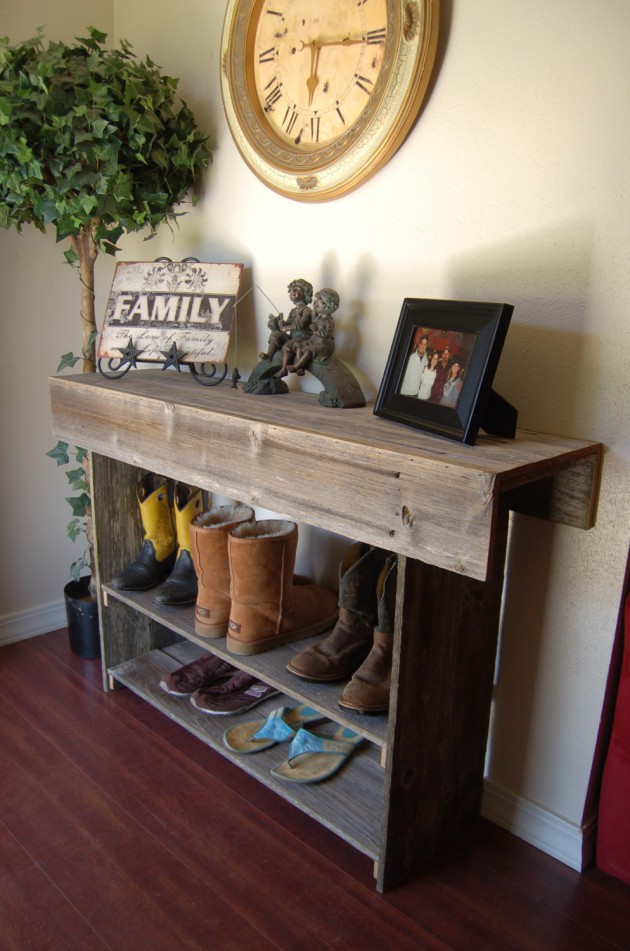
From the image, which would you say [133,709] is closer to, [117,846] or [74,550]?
[117,846]

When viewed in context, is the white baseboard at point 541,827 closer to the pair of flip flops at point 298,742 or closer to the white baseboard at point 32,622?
the pair of flip flops at point 298,742

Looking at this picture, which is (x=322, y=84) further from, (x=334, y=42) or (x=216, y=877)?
(x=216, y=877)

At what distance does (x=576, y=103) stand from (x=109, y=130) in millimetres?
1133

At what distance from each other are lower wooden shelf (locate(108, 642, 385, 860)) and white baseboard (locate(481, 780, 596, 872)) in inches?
11.0

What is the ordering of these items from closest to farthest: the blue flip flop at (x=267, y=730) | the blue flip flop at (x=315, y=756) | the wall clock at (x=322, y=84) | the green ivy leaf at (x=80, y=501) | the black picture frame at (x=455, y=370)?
the black picture frame at (x=455, y=370)
the wall clock at (x=322, y=84)
the blue flip flop at (x=315, y=756)
the blue flip flop at (x=267, y=730)
the green ivy leaf at (x=80, y=501)

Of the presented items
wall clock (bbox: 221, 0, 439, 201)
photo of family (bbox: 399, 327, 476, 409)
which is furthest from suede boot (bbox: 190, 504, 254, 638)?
wall clock (bbox: 221, 0, 439, 201)

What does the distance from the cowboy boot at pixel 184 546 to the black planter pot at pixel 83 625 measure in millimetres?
400

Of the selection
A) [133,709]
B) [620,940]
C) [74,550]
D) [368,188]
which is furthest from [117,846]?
[368,188]

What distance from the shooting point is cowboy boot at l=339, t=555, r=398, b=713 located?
1.47 m

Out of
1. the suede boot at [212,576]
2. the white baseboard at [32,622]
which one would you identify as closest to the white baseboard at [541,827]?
the suede boot at [212,576]

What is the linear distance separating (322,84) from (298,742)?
1.60 metres

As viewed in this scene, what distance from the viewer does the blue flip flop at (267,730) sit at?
176 cm

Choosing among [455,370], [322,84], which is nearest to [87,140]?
[322,84]

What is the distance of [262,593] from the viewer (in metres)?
1.72
